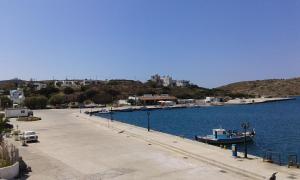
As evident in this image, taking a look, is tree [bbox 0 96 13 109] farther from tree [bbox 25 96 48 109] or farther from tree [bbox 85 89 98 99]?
tree [bbox 85 89 98 99]

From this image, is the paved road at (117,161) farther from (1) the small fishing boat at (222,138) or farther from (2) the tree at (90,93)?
(2) the tree at (90,93)

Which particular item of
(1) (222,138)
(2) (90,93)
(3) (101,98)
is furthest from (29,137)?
(2) (90,93)

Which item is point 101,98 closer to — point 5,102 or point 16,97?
point 16,97

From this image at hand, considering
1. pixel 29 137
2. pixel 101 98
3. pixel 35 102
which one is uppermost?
pixel 101 98

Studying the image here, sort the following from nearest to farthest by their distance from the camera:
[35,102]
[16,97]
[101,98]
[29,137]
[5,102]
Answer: [29,137]
[5,102]
[16,97]
[35,102]
[101,98]

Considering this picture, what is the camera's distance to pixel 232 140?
5072 cm

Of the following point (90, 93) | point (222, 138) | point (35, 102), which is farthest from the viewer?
point (90, 93)

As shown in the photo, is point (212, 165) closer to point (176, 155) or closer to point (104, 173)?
point (176, 155)

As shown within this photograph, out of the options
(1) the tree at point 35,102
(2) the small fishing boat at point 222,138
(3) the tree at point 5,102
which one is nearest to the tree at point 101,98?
(1) the tree at point 35,102

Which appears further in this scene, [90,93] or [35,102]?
[90,93]

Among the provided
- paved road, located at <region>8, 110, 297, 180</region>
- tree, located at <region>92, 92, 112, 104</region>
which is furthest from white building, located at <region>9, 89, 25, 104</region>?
paved road, located at <region>8, 110, 297, 180</region>

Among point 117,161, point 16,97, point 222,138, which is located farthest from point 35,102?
point 117,161

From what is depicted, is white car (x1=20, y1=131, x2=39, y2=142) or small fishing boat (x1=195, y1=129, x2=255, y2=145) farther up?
white car (x1=20, y1=131, x2=39, y2=142)

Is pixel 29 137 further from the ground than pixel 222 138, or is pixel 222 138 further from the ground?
pixel 29 137
